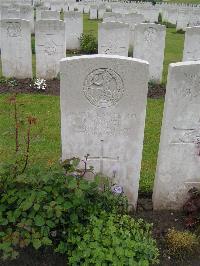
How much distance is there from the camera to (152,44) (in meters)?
9.91

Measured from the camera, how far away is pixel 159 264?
160 inches

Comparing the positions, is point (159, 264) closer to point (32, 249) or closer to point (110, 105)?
point (32, 249)

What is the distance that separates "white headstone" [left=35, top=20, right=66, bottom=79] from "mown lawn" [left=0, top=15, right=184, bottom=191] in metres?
1.27

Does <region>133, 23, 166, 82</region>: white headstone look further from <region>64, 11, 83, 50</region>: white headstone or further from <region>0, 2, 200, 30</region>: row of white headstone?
<region>0, 2, 200, 30</region>: row of white headstone

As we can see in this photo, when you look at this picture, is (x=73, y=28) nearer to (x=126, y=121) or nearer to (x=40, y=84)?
(x=40, y=84)

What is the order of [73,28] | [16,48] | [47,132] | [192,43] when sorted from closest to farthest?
[47,132] < [16,48] < [192,43] < [73,28]

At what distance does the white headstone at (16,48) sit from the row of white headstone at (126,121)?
5.81 metres

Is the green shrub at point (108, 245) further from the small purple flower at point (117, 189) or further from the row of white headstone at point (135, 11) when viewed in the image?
the row of white headstone at point (135, 11)

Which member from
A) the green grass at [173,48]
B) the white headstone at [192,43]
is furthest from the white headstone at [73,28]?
the white headstone at [192,43]

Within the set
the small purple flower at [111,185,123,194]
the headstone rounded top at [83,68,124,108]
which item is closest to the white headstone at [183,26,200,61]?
the headstone rounded top at [83,68,124,108]

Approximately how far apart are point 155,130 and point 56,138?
1.94 meters

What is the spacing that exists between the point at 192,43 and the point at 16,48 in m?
4.62

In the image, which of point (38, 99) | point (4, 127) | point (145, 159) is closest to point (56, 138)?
point (4, 127)

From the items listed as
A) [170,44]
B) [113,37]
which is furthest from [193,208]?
[170,44]
